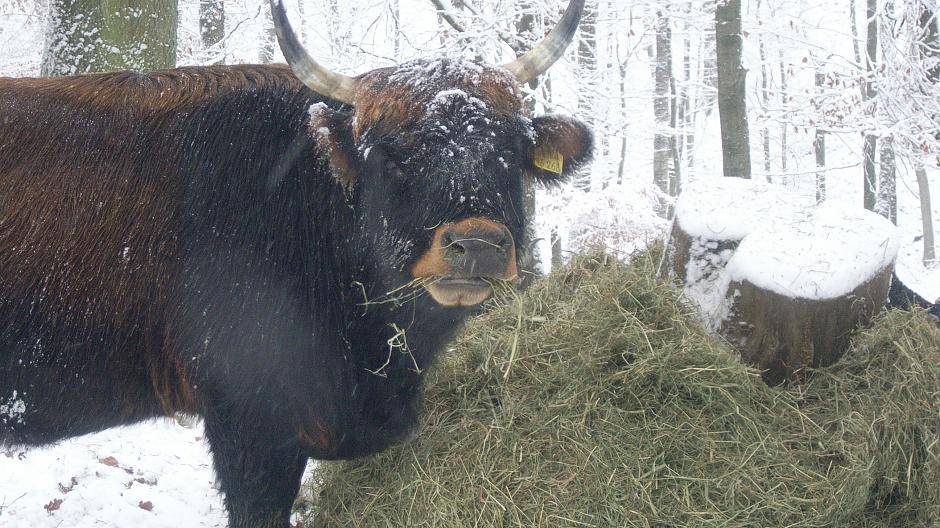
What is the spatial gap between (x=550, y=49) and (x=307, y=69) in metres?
1.23

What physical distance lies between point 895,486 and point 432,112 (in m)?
2.87

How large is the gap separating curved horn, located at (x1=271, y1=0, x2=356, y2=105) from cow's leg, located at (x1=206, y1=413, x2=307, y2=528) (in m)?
1.60

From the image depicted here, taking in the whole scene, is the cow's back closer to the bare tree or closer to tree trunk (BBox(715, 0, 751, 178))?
tree trunk (BBox(715, 0, 751, 178))

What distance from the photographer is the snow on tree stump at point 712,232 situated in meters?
4.19

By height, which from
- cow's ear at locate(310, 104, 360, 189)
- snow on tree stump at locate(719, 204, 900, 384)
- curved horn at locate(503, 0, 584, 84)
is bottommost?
snow on tree stump at locate(719, 204, 900, 384)

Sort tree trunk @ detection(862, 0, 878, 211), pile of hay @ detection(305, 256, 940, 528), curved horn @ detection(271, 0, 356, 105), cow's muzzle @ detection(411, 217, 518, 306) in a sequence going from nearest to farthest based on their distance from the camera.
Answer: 1. cow's muzzle @ detection(411, 217, 518, 306)
2. curved horn @ detection(271, 0, 356, 105)
3. pile of hay @ detection(305, 256, 940, 528)
4. tree trunk @ detection(862, 0, 878, 211)

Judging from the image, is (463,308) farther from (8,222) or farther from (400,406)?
(8,222)

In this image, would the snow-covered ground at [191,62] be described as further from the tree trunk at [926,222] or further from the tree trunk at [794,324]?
the tree trunk at [926,222]

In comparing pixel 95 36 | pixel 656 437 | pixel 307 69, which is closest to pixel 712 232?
pixel 656 437

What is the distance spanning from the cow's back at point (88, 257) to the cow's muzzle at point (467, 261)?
116 centimetres

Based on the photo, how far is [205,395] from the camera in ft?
11.3

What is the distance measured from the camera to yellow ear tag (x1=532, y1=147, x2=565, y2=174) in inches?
146

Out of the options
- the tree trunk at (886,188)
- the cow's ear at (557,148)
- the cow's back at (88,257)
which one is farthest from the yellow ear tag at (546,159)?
the tree trunk at (886,188)

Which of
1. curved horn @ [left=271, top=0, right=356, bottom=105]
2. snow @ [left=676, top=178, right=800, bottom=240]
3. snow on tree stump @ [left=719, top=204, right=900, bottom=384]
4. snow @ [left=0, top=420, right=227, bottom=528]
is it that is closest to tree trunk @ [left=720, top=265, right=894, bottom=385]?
snow on tree stump @ [left=719, top=204, right=900, bottom=384]
